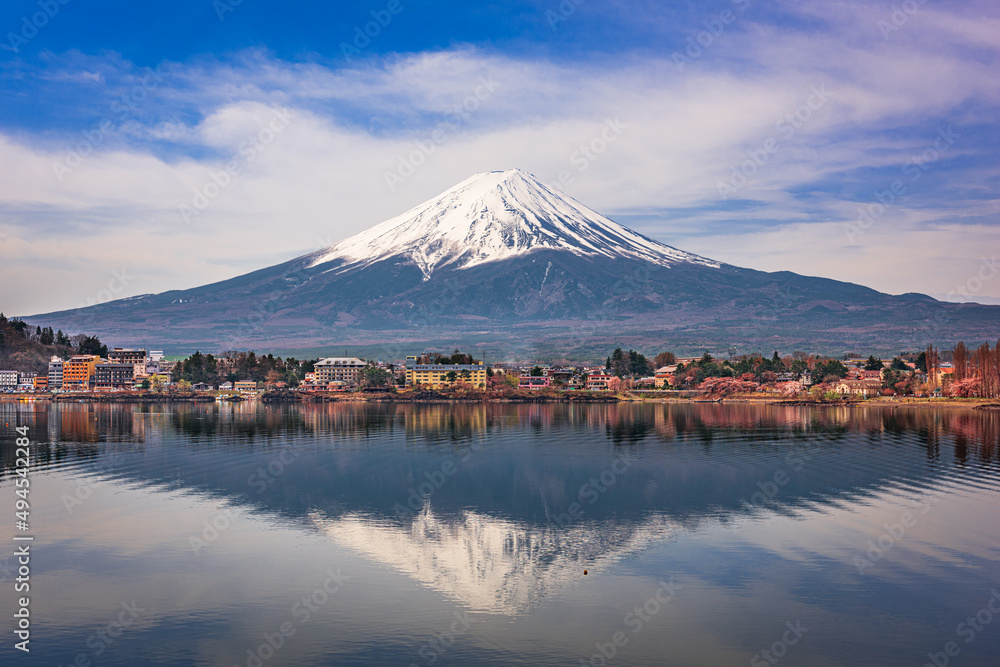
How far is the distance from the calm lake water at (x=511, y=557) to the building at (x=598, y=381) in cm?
7723

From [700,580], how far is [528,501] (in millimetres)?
11045

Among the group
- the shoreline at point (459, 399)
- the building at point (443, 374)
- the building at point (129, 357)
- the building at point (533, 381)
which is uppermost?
the building at point (129, 357)

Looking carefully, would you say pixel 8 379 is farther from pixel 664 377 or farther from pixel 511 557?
pixel 511 557

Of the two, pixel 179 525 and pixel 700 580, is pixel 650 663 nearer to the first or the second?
pixel 700 580

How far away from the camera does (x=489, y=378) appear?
122312 mm

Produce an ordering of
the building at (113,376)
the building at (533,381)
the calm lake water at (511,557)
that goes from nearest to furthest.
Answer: the calm lake water at (511,557)
the building at (533,381)
the building at (113,376)

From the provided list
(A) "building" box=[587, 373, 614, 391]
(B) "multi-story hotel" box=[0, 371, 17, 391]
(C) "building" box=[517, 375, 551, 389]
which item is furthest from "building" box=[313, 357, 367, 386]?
(B) "multi-story hotel" box=[0, 371, 17, 391]

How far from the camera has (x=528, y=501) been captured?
101ft

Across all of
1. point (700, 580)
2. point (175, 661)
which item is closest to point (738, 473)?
point (700, 580)

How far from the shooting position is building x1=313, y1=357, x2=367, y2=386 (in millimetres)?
135375

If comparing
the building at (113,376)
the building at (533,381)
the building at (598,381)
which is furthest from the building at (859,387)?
the building at (113,376)

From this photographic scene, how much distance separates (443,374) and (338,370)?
24298mm

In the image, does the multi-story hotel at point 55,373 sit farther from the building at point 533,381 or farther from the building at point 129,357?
the building at point 533,381

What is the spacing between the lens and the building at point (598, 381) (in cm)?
12321
